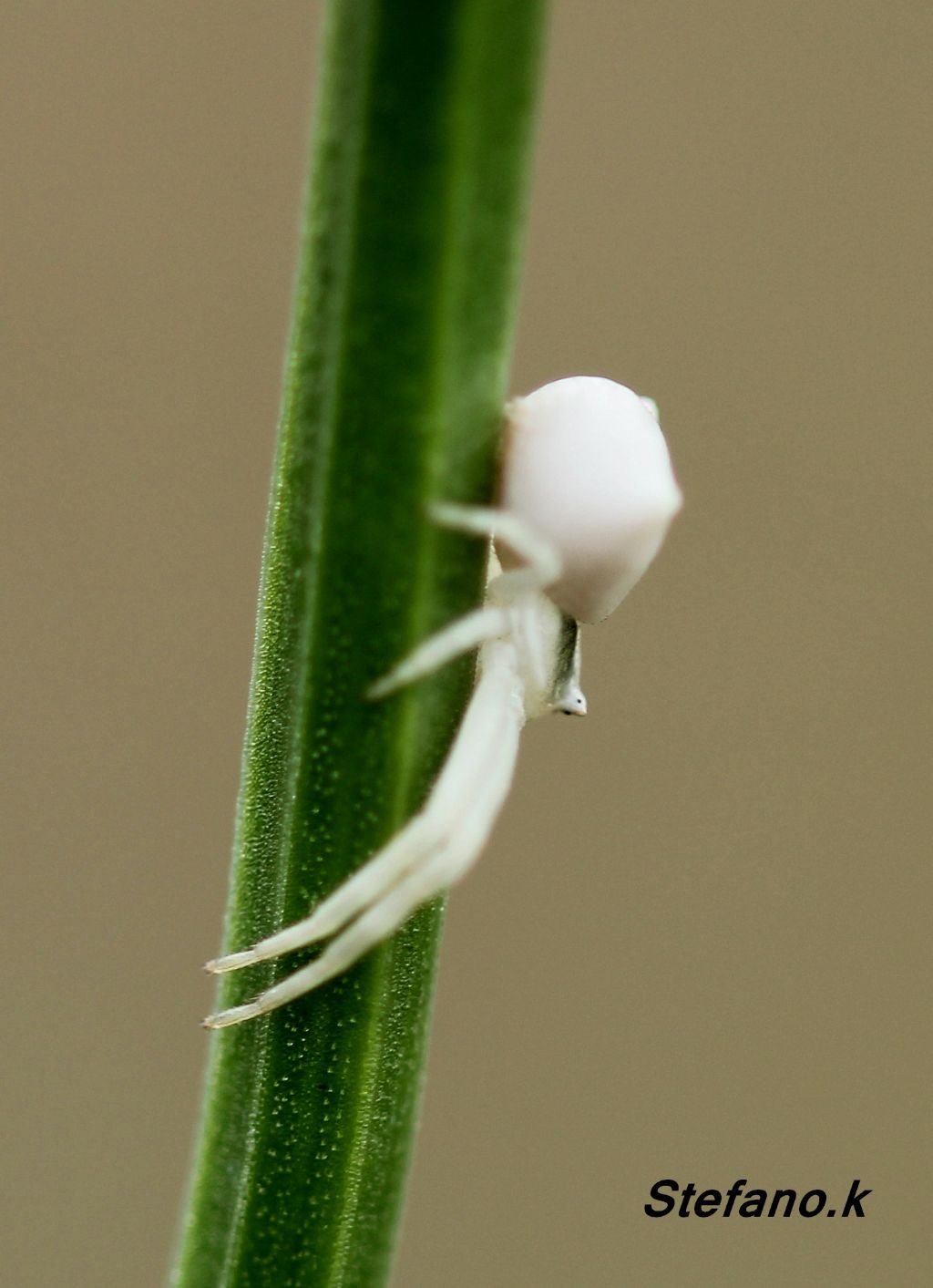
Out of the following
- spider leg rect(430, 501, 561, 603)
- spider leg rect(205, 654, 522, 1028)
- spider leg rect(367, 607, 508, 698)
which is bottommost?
spider leg rect(205, 654, 522, 1028)

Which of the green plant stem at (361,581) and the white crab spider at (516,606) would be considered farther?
the white crab spider at (516,606)

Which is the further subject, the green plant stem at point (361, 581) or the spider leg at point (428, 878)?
the spider leg at point (428, 878)

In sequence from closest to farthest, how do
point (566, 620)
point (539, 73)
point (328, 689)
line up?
point (539, 73), point (328, 689), point (566, 620)

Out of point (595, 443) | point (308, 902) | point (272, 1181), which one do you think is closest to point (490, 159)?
point (595, 443)

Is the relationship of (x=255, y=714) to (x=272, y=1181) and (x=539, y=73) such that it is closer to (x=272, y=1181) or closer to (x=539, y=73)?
(x=272, y=1181)

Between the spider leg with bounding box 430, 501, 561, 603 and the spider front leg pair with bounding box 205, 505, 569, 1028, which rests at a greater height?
the spider leg with bounding box 430, 501, 561, 603

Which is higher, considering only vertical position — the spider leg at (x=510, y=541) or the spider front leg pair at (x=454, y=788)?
the spider leg at (x=510, y=541)

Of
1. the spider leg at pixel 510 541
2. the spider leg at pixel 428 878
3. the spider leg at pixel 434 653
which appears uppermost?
the spider leg at pixel 510 541

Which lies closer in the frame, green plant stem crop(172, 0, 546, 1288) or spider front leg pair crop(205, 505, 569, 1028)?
green plant stem crop(172, 0, 546, 1288)
